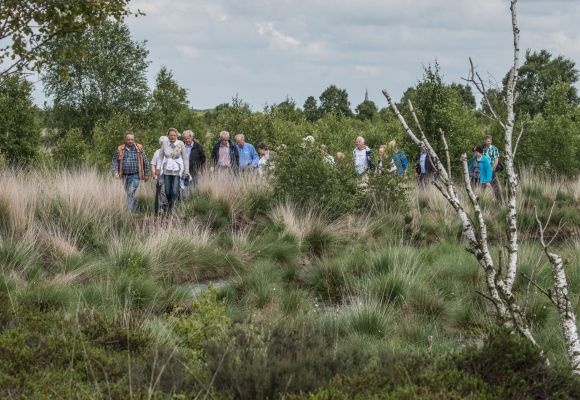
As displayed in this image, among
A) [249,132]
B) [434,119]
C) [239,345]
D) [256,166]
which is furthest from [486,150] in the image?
[239,345]

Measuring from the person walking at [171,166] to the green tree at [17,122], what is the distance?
883 centimetres

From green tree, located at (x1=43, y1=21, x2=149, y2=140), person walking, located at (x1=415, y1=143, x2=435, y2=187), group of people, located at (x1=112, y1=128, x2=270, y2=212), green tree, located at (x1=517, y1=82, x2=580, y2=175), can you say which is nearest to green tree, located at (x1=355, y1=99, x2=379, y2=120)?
green tree, located at (x1=43, y1=21, x2=149, y2=140)

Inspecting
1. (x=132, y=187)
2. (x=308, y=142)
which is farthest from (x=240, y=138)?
(x=132, y=187)

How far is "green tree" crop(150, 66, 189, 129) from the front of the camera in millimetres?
48747

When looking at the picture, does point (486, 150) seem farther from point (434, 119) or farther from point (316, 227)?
point (316, 227)

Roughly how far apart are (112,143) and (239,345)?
72.9ft

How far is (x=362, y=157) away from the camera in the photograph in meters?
17.0

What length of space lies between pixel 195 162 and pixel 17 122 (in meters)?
8.75

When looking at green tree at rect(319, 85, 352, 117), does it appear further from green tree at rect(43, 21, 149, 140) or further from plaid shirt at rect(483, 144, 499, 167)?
plaid shirt at rect(483, 144, 499, 167)

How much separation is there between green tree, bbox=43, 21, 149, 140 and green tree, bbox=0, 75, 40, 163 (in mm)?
25348

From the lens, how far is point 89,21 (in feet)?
41.9

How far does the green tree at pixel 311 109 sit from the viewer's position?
198ft

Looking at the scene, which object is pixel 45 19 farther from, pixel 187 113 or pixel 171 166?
pixel 187 113

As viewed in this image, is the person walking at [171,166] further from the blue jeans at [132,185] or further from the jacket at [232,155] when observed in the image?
the jacket at [232,155]
